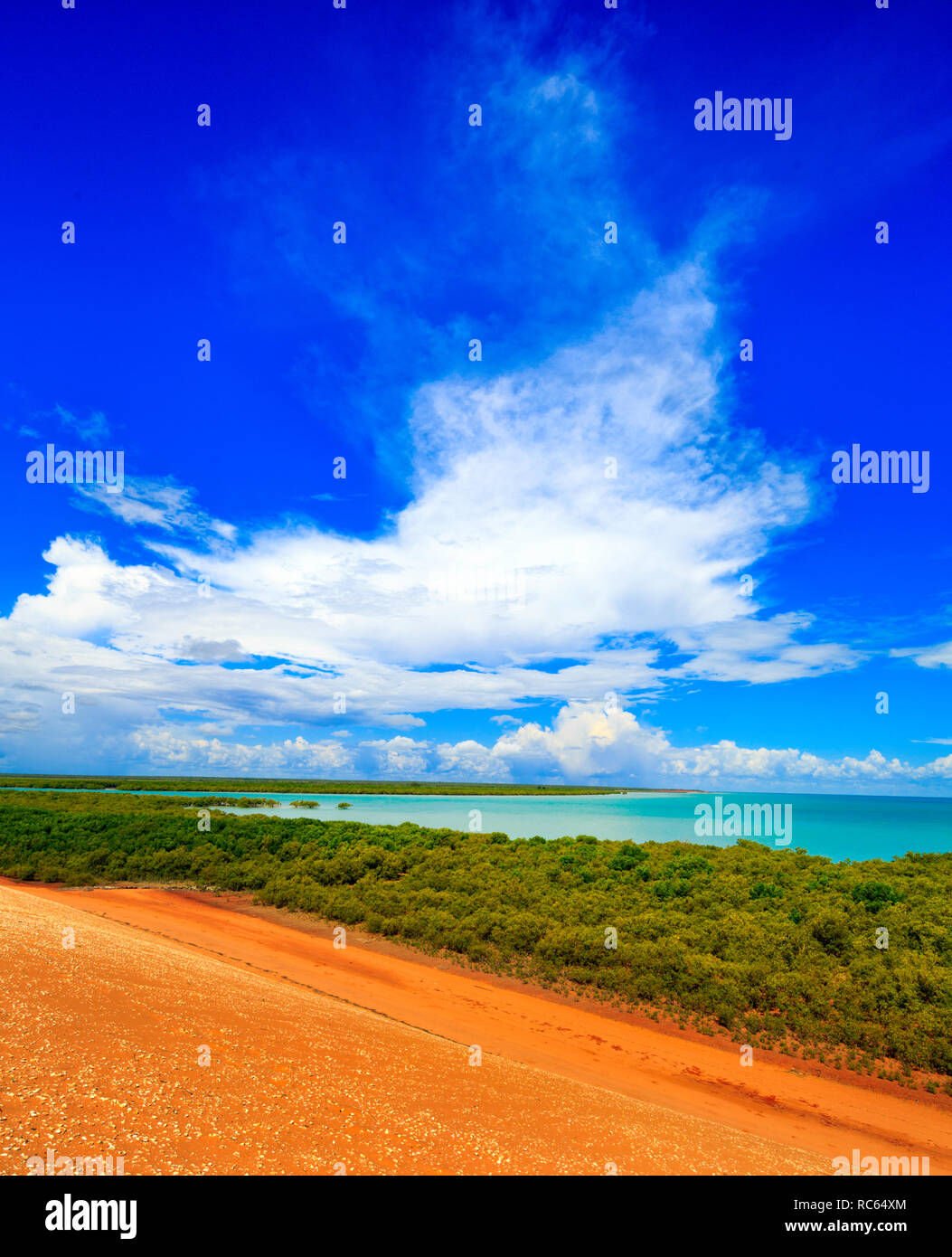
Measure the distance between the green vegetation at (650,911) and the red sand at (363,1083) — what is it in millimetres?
1824

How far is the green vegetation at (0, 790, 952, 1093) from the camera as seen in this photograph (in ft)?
46.8

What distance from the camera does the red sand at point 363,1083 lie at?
5676 mm

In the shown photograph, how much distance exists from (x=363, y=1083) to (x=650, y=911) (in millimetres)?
15591

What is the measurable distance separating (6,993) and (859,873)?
90.6ft

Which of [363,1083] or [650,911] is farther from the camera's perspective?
[650,911]

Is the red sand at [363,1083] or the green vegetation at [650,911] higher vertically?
the red sand at [363,1083]

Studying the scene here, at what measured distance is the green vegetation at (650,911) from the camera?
1425cm

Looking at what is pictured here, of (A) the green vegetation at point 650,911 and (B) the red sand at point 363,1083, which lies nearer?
(B) the red sand at point 363,1083

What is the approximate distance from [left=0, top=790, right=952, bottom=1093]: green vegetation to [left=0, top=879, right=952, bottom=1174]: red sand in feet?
5.98

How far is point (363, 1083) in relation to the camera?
748 centimetres

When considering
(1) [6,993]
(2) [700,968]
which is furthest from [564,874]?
(1) [6,993]

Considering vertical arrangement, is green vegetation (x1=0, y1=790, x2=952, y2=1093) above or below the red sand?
below
